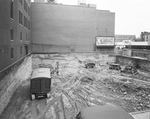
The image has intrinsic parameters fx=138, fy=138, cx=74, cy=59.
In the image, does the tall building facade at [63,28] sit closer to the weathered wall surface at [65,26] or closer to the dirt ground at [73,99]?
the weathered wall surface at [65,26]

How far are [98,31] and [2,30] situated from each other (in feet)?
131

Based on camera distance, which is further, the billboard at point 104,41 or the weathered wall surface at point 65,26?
the billboard at point 104,41

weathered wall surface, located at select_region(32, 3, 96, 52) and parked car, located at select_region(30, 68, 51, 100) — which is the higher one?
weathered wall surface, located at select_region(32, 3, 96, 52)

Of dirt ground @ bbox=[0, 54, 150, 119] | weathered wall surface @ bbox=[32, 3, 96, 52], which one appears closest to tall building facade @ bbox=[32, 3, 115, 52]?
weathered wall surface @ bbox=[32, 3, 96, 52]

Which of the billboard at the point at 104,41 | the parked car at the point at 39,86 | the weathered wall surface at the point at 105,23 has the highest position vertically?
the weathered wall surface at the point at 105,23

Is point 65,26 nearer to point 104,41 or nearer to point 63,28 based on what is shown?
point 63,28

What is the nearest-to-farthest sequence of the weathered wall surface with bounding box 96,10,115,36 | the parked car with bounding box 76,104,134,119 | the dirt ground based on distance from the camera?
the parked car with bounding box 76,104,134,119
the dirt ground
the weathered wall surface with bounding box 96,10,115,36

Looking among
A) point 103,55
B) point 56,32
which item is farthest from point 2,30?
point 103,55

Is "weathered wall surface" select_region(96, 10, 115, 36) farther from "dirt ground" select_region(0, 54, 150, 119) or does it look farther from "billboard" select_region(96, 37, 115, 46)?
"dirt ground" select_region(0, 54, 150, 119)

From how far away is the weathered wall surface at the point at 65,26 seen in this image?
143ft

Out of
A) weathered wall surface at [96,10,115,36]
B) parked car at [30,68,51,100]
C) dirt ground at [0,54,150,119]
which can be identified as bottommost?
dirt ground at [0,54,150,119]

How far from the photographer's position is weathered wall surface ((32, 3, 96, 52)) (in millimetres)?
43438

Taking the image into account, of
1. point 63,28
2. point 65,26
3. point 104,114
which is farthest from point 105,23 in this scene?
point 104,114

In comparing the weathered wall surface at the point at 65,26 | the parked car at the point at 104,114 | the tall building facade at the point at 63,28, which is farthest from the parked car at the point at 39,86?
the weathered wall surface at the point at 65,26
